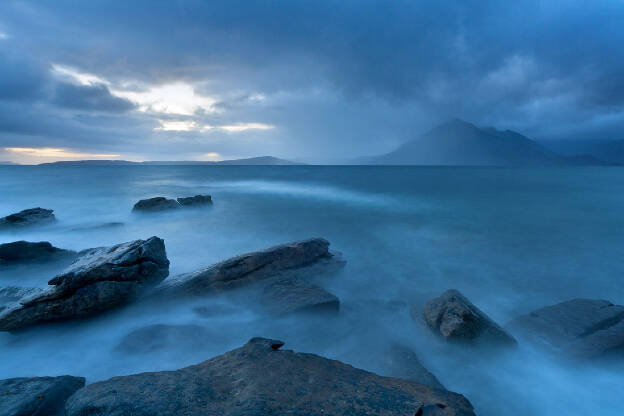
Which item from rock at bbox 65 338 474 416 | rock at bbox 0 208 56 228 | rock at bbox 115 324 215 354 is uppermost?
rock at bbox 65 338 474 416

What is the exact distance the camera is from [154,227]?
539 inches

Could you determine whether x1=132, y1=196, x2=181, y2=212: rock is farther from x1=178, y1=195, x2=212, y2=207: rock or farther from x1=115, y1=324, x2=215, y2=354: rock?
x1=115, y1=324, x2=215, y2=354: rock

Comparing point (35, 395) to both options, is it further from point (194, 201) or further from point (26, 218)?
point (194, 201)

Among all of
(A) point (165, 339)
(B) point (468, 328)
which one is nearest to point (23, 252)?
(A) point (165, 339)

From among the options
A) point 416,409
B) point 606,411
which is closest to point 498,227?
point 606,411

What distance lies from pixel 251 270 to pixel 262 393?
4241 millimetres

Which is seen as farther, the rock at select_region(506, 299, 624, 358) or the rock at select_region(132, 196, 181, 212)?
the rock at select_region(132, 196, 181, 212)

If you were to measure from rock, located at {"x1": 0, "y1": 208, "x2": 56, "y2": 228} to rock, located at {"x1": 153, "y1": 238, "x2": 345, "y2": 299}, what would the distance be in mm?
11632

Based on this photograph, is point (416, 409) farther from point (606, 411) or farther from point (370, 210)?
point (370, 210)

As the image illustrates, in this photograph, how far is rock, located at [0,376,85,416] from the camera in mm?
3009

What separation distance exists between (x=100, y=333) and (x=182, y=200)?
48.0 ft

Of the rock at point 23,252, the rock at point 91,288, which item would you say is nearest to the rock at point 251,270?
the rock at point 91,288

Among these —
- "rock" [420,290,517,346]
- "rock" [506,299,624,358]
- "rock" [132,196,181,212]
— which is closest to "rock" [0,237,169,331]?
"rock" [420,290,517,346]

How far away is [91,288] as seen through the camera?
5.46m
